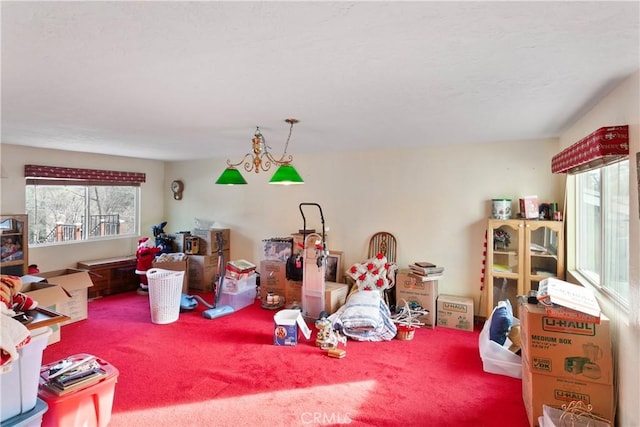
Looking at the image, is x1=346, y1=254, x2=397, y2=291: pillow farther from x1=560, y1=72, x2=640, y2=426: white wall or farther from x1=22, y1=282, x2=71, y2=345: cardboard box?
x1=22, y1=282, x2=71, y2=345: cardboard box

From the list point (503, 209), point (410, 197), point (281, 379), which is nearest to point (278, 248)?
point (410, 197)

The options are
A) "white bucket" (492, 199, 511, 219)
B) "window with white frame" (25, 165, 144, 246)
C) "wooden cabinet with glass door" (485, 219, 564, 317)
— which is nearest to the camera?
"wooden cabinet with glass door" (485, 219, 564, 317)

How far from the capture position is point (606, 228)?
2533mm

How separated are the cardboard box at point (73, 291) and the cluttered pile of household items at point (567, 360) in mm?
4513

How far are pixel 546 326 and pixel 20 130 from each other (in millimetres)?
4933

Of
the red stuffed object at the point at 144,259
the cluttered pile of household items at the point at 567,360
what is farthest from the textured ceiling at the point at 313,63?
the red stuffed object at the point at 144,259

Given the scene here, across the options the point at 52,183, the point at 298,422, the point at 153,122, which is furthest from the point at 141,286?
the point at 298,422

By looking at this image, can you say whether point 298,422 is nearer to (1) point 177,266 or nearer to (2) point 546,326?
(2) point 546,326

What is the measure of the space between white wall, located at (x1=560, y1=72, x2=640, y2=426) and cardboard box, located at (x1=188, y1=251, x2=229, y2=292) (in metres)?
4.84

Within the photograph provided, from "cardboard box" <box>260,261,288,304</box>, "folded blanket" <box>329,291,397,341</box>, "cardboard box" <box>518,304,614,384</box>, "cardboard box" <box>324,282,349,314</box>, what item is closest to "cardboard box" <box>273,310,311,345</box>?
"folded blanket" <box>329,291,397,341</box>

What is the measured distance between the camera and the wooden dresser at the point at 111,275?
505 centimetres

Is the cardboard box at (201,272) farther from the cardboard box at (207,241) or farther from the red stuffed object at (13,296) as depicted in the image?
the red stuffed object at (13,296)

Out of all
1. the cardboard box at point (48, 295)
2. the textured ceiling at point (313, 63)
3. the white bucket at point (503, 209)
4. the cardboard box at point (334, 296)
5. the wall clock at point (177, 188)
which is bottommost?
the cardboard box at point (334, 296)

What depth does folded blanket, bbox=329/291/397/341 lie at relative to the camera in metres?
3.68
